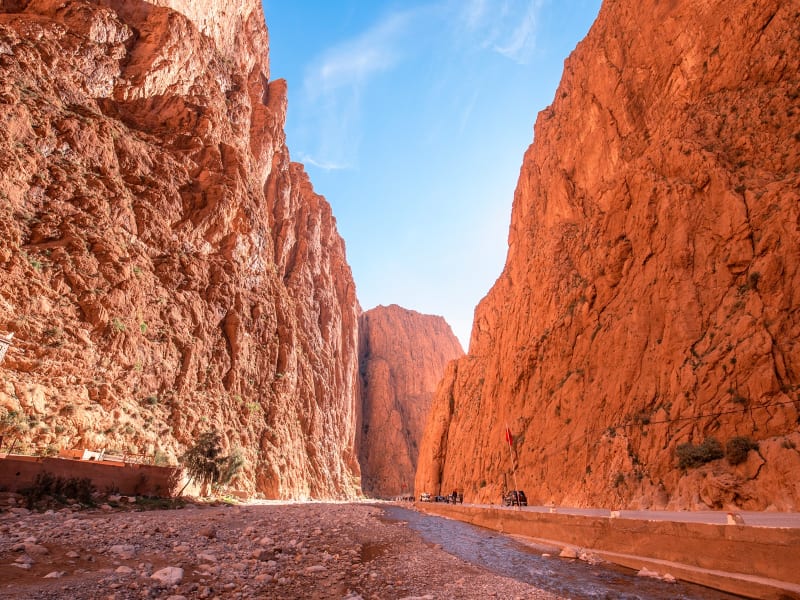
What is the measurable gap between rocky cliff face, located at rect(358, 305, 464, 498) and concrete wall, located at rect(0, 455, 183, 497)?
2689 inches

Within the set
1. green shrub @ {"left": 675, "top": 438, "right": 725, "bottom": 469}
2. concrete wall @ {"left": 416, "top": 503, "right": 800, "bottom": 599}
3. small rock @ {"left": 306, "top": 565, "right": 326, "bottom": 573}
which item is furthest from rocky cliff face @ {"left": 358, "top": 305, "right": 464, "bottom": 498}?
small rock @ {"left": 306, "top": 565, "right": 326, "bottom": 573}

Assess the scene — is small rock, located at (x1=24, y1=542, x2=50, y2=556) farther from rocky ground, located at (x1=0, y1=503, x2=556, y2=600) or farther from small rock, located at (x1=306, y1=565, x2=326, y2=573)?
small rock, located at (x1=306, y1=565, x2=326, y2=573)

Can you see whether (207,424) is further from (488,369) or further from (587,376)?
(587,376)

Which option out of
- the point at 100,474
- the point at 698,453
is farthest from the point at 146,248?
the point at 698,453

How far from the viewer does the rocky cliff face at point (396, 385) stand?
87.2 m

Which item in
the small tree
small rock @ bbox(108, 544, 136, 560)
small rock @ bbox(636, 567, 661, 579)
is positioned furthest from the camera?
the small tree

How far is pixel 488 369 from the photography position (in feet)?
125

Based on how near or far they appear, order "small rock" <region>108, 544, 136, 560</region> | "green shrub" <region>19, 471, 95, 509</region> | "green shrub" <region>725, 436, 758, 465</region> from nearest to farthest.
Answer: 1. "small rock" <region>108, 544, 136, 560</region>
2. "green shrub" <region>725, 436, 758, 465</region>
3. "green shrub" <region>19, 471, 95, 509</region>

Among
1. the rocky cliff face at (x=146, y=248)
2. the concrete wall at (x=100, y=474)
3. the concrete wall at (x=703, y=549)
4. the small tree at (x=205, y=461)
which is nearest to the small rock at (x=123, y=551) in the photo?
the concrete wall at (x=703, y=549)

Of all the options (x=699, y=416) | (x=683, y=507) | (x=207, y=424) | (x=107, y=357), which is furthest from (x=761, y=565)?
(x=207, y=424)

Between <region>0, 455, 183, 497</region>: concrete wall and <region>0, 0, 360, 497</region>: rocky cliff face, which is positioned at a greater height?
<region>0, 0, 360, 497</region>: rocky cliff face

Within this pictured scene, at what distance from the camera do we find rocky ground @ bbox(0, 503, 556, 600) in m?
5.14

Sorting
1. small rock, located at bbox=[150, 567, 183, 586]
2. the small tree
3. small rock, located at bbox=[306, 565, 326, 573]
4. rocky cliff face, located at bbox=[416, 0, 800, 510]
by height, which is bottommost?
small rock, located at bbox=[306, 565, 326, 573]

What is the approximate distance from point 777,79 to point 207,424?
3747cm
